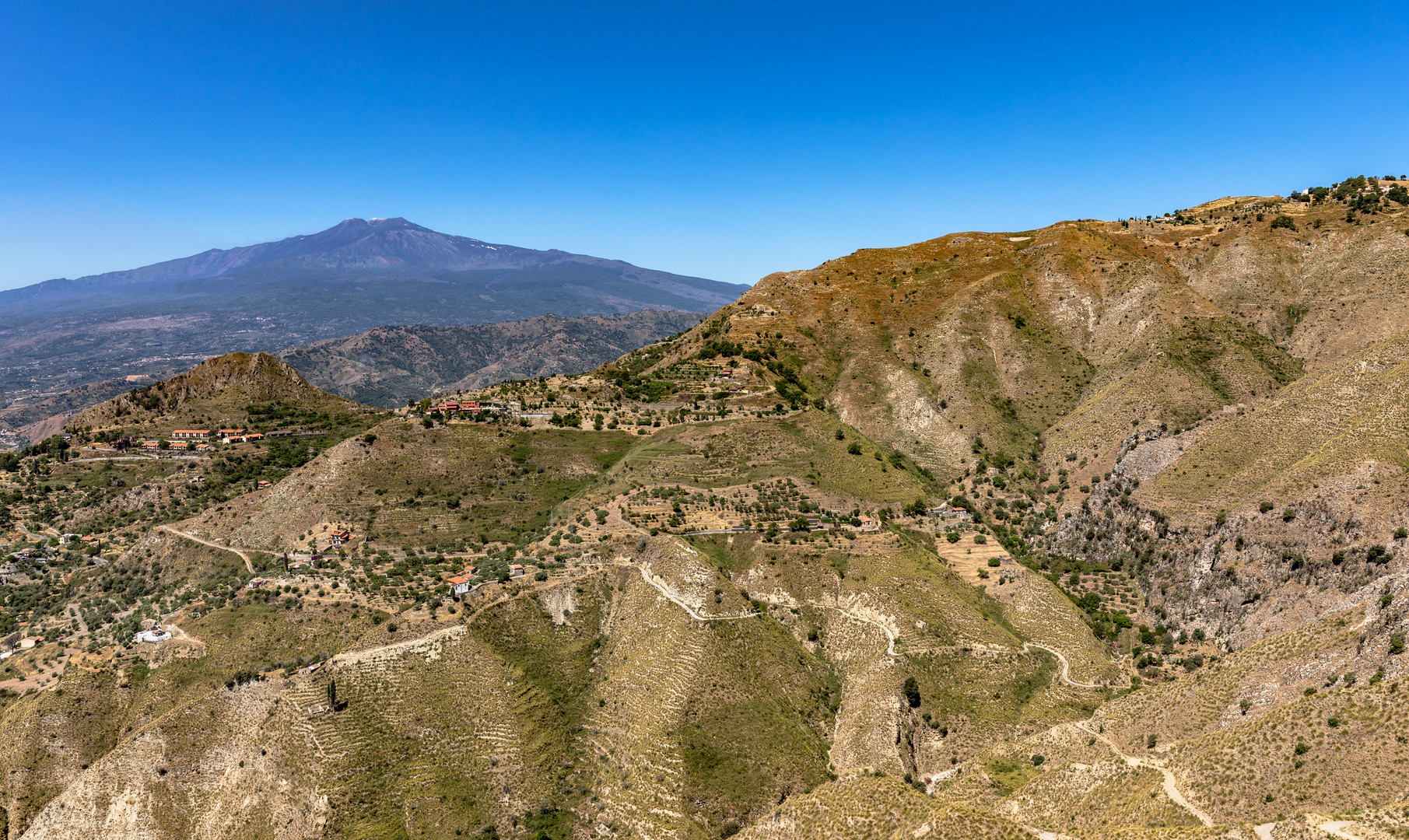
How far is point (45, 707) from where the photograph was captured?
56344 millimetres

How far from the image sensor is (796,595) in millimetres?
63844

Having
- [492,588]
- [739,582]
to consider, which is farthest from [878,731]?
[492,588]

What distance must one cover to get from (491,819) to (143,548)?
6362cm

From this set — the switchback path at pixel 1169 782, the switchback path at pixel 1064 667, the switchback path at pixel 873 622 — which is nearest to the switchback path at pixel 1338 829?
the switchback path at pixel 1169 782

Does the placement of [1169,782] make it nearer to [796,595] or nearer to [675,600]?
[796,595]

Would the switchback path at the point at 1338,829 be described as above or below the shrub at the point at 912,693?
above

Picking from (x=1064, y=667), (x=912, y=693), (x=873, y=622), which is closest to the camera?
(x=912, y=693)

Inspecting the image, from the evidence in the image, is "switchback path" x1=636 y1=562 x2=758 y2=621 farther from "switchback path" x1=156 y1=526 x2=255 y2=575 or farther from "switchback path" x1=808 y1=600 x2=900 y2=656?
"switchback path" x1=156 y1=526 x2=255 y2=575

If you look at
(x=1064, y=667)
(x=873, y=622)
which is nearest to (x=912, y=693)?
(x=873, y=622)

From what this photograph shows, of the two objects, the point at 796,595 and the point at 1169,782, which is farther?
the point at 796,595

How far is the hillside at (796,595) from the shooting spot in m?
42.3

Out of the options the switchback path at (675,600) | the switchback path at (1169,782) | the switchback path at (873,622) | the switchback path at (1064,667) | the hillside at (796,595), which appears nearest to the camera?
the switchback path at (1169,782)

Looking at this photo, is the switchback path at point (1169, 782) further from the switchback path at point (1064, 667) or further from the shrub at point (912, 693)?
the shrub at point (912, 693)

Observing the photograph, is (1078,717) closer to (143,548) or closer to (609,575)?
(609,575)
